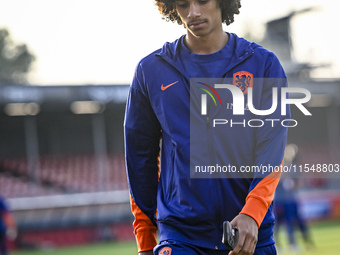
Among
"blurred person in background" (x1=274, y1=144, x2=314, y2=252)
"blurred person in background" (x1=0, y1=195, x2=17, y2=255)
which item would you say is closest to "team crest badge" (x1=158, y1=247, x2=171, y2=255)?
"blurred person in background" (x1=274, y1=144, x2=314, y2=252)

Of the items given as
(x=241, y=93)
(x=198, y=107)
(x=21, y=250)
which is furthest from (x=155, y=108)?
(x=21, y=250)

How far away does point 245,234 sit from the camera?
2.73 m

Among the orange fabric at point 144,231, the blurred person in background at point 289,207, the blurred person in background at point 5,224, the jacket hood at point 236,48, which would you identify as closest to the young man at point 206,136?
the jacket hood at point 236,48

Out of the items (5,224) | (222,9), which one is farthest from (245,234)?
(5,224)

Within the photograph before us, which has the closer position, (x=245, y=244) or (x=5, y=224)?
(x=245, y=244)

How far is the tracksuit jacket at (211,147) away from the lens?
294 centimetres

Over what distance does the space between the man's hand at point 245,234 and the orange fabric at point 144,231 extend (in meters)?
0.69

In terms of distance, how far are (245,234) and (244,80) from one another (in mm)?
738

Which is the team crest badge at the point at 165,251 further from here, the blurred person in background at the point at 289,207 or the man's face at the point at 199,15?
the blurred person in background at the point at 289,207

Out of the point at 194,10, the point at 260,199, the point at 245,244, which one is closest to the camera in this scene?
the point at 245,244

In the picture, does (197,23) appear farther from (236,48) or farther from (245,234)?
(245,234)

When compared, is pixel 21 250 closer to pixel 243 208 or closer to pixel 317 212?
pixel 317 212

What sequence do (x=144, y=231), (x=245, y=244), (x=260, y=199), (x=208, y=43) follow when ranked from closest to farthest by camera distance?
(x=245, y=244) < (x=260, y=199) < (x=208, y=43) < (x=144, y=231)

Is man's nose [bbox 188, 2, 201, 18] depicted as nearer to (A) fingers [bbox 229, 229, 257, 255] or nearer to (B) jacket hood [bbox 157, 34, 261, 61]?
(B) jacket hood [bbox 157, 34, 261, 61]
